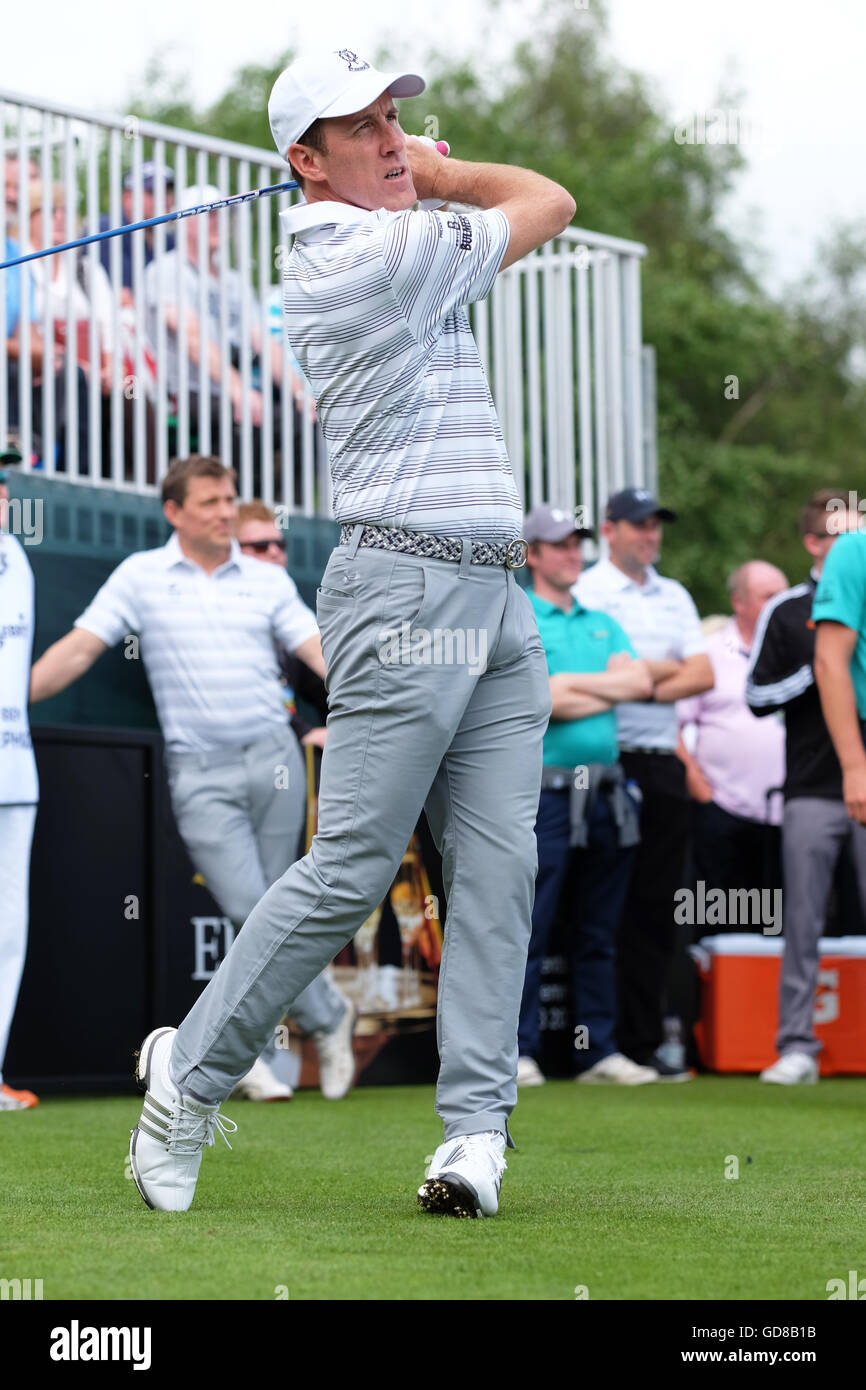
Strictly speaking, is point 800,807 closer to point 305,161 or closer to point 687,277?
point 305,161

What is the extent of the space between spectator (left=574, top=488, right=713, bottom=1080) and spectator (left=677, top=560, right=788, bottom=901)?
0.80m

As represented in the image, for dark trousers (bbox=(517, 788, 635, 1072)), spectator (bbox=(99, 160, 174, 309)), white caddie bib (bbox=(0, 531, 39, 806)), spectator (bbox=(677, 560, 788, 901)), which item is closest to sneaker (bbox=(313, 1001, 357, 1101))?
dark trousers (bbox=(517, 788, 635, 1072))

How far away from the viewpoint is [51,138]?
8859 millimetres

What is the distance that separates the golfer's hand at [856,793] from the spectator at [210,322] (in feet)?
12.6

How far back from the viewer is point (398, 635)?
3779 mm

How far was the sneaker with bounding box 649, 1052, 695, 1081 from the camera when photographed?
8.57 metres

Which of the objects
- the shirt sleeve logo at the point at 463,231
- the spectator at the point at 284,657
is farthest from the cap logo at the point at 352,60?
the spectator at the point at 284,657

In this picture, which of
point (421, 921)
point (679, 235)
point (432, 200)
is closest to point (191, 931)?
point (421, 921)

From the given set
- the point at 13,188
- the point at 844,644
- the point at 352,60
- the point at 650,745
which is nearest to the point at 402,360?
the point at 352,60

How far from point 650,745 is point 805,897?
99 cm

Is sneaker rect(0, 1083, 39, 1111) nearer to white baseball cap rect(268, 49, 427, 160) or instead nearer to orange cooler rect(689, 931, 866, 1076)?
orange cooler rect(689, 931, 866, 1076)

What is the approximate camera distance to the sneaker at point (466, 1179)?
3721 mm
